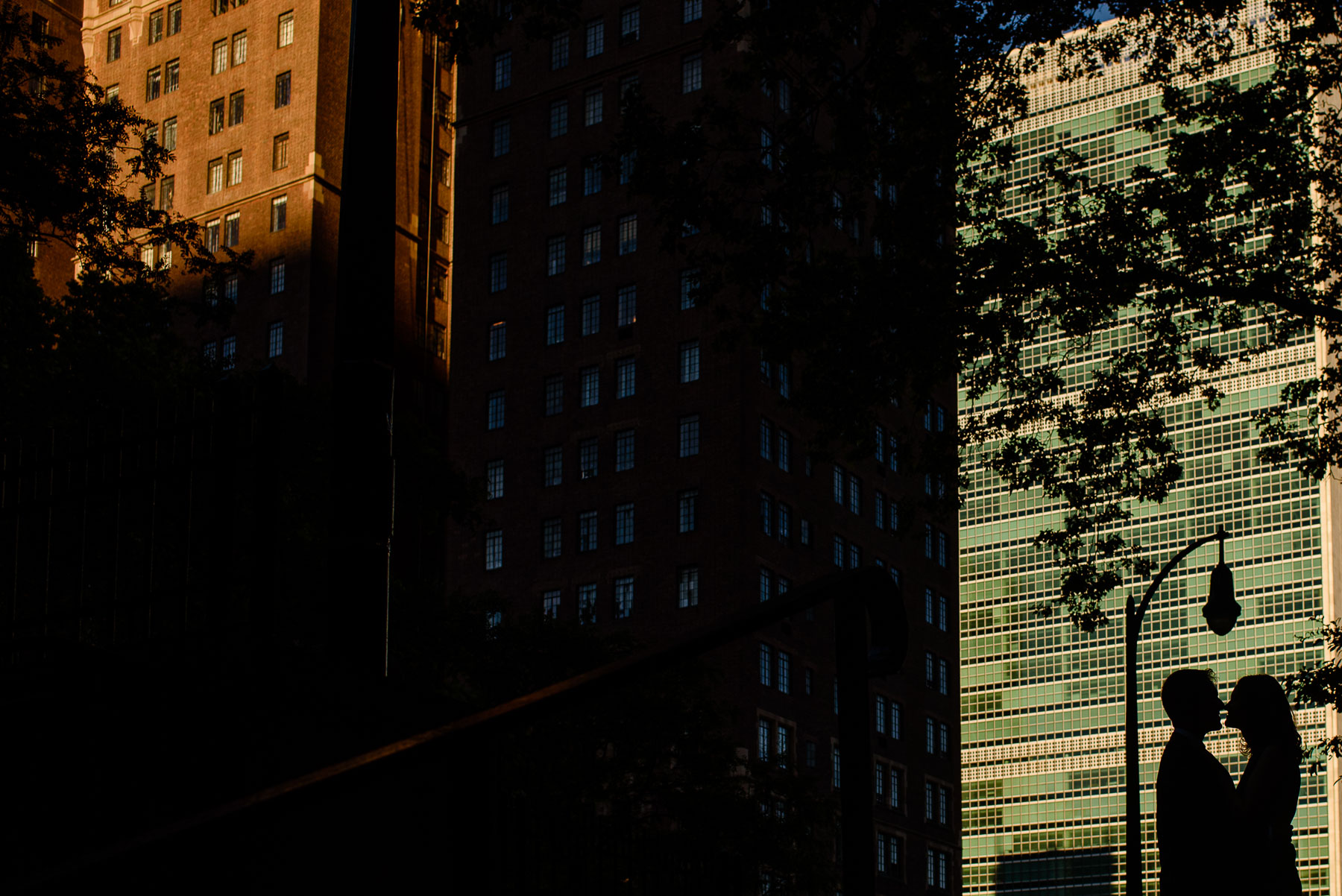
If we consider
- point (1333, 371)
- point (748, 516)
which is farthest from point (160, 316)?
point (748, 516)

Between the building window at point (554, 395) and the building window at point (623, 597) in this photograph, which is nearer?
the building window at point (623, 597)

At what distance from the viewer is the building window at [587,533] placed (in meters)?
89.4

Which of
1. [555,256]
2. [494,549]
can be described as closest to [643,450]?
[494,549]

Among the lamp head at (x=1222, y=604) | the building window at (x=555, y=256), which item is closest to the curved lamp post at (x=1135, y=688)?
the lamp head at (x=1222, y=604)

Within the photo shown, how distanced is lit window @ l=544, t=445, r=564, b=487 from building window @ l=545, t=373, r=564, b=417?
2.18 meters

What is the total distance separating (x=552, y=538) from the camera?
90.6 meters

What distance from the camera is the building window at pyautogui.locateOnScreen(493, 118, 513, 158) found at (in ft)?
327

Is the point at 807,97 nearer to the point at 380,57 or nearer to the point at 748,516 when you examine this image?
the point at 380,57

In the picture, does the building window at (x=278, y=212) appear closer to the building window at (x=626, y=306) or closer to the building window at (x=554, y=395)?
the building window at (x=554, y=395)

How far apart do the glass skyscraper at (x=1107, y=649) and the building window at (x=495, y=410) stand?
2498 inches

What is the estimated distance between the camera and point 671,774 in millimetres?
49375

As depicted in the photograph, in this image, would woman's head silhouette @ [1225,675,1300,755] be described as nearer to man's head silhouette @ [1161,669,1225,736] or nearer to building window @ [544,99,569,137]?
man's head silhouette @ [1161,669,1225,736]

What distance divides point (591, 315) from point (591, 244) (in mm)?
4116

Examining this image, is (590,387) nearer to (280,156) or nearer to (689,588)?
(689,588)
